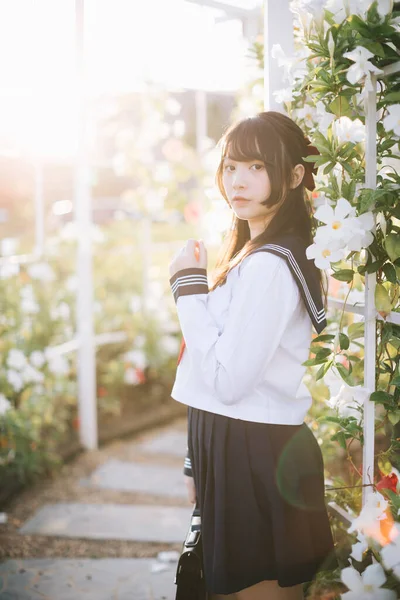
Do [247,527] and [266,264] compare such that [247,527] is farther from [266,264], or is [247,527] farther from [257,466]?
[266,264]

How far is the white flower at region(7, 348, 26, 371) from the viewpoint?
3.50 m

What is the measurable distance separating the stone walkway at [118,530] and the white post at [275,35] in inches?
78.6

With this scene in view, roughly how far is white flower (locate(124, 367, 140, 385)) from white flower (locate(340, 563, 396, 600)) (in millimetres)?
3466

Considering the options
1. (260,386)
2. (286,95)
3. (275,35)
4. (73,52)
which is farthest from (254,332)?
(73,52)

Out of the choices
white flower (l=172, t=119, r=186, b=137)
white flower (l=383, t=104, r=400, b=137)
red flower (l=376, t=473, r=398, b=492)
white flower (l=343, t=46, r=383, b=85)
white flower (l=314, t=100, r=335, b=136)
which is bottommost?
red flower (l=376, t=473, r=398, b=492)

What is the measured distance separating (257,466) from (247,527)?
16cm

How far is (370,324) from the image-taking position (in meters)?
1.50

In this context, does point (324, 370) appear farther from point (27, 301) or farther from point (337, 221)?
point (27, 301)

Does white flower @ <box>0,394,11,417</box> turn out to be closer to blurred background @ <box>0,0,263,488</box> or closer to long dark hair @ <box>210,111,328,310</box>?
blurred background @ <box>0,0,263,488</box>

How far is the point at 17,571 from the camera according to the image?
2746mm

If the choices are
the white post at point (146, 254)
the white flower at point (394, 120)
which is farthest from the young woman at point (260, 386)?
the white post at point (146, 254)

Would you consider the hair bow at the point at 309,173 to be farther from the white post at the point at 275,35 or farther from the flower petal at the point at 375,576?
the flower petal at the point at 375,576

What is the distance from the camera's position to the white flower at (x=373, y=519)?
137 centimetres

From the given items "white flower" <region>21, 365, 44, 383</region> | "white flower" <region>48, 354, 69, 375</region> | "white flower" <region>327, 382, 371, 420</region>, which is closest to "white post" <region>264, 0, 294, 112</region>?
"white flower" <region>327, 382, 371, 420</region>
